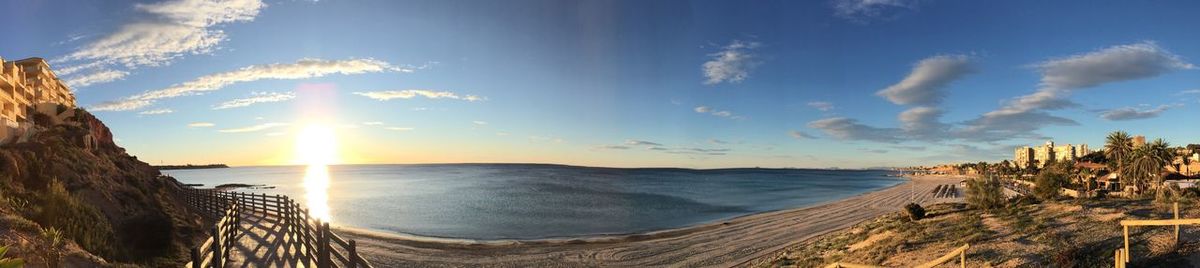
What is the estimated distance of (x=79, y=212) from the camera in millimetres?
14648

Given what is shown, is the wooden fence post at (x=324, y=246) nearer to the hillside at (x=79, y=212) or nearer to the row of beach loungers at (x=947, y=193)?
the hillside at (x=79, y=212)

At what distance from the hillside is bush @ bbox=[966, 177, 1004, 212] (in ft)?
110

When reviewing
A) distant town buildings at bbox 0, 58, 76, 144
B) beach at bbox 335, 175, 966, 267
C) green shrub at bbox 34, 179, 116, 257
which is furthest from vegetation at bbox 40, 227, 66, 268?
distant town buildings at bbox 0, 58, 76, 144

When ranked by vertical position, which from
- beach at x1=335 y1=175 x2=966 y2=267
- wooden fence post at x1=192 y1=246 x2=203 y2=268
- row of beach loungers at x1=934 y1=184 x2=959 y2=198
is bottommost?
beach at x1=335 y1=175 x2=966 y2=267

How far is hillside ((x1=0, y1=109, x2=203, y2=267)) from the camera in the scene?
34.7ft

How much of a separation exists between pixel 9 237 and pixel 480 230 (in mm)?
32238

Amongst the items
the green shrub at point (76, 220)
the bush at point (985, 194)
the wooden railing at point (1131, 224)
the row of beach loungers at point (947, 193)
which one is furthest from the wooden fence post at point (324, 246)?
the row of beach loungers at point (947, 193)

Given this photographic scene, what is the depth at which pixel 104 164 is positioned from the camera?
22609mm

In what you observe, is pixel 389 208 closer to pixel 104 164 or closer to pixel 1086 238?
pixel 104 164

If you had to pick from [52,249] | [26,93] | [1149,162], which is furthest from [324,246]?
[1149,162]

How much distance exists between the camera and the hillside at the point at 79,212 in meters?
10.6

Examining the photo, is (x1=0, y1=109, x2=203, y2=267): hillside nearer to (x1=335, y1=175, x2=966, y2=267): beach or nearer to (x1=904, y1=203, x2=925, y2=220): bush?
(x1=335, y1=175, x2=966, y2=267): beach

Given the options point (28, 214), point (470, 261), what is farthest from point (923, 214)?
point (28, 214)

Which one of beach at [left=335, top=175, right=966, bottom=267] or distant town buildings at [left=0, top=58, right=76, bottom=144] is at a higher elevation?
distant town buildings at [left=0, top=58, right=76, bottom=144]
